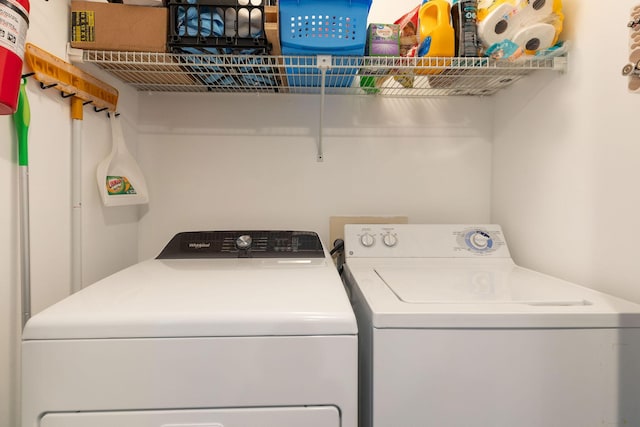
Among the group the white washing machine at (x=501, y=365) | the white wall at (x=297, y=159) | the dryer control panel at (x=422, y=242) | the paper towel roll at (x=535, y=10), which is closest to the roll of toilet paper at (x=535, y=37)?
the paper towel roll at (x=535, y=10)

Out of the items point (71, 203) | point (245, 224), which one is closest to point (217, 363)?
point (71, 203)

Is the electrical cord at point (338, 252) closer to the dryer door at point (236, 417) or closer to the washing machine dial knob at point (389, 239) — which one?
the washing machine dial knob at point (389, 239)

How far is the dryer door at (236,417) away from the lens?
67cm

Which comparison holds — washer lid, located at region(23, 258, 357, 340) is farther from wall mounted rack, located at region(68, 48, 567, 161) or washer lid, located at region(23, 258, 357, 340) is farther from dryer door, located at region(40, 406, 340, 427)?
wall mounted rack, located at region(68, 48, 567, 161)

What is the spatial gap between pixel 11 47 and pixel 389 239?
1224 mm

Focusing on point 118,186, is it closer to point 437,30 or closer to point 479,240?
point 437,30

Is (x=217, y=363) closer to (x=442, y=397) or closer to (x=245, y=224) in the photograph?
(x=442, y=397)

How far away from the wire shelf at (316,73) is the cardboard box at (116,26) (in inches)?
1.4

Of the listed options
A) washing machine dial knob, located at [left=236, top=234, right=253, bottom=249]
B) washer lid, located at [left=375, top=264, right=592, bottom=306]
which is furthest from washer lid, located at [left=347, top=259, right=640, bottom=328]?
washing machine dial knob, located at [left=236, top=234, right=253, bottom=249]

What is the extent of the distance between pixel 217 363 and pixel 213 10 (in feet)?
3.31

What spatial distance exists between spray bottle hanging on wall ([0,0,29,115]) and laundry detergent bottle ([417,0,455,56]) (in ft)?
3.62

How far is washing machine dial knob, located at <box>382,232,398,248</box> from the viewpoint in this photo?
4.44 feet

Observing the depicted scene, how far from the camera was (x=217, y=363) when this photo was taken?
2.23 feet

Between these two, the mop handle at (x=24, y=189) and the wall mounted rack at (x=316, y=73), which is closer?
the mop handle at (x=24, y=189)
